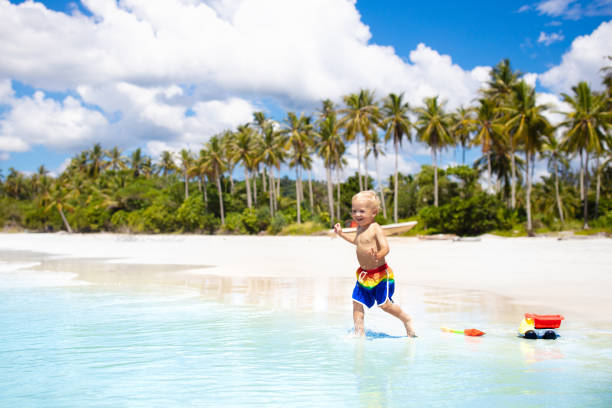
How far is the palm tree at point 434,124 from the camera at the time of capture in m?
41.2

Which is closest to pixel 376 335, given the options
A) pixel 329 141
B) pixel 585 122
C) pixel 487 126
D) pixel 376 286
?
pixel 376 286

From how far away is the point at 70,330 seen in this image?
18.8ft

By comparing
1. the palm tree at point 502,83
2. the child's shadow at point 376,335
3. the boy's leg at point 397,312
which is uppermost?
the palm tree at point 502,83

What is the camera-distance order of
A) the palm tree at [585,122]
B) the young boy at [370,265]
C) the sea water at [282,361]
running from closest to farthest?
the sea water at [282,361] < the young boy at [370,265] < the palm tree at [585,122]

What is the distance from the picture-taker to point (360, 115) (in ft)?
142

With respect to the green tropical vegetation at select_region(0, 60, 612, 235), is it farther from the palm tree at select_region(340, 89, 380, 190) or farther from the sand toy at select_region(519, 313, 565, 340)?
the sand toy at select_region(519, 313, 565, 340)

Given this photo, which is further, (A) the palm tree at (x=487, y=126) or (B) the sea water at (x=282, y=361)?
(A) the palm tree at (x=487, y=126)

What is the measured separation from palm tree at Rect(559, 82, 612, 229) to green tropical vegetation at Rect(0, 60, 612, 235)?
8 centimetres

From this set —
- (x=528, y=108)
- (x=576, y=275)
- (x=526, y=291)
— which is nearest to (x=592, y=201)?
(x=528, y=108)

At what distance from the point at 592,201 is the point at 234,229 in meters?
31.8

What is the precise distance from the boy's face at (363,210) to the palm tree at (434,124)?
37.3 m

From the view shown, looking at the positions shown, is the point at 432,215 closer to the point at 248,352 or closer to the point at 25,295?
the point at 25,295

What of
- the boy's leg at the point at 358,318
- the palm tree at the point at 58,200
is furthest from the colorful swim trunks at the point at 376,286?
the palm tree at the point at 58,200

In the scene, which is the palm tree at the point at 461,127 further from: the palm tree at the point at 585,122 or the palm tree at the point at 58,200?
the palm tree at the point at 58,200
